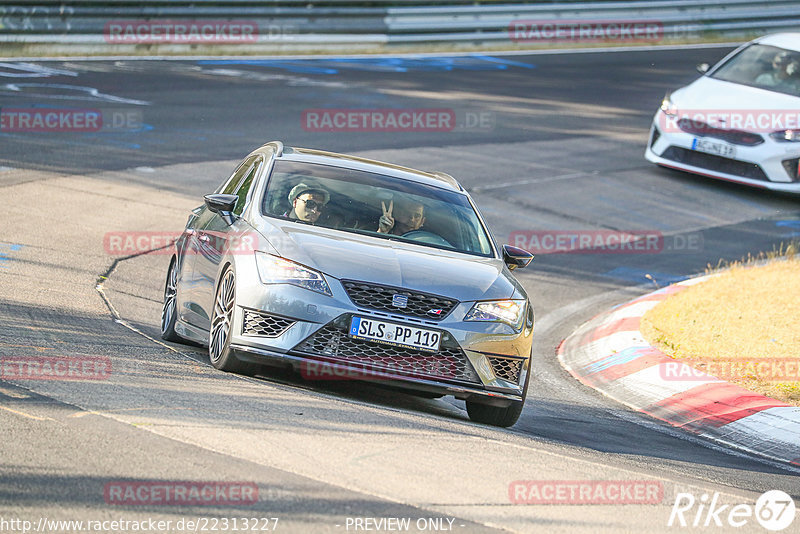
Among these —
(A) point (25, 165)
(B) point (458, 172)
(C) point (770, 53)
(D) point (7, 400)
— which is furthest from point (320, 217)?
(C) point (770, 53)

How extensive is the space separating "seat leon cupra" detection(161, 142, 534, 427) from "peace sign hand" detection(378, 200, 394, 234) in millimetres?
11

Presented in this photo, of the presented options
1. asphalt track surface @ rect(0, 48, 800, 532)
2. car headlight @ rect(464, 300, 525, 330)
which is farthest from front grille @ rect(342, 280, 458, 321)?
asphalt track surface @ rect(0, 48, 800, 532)

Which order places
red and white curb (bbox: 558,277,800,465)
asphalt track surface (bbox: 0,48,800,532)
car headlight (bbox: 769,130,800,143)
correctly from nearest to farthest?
1. asphalt track surface (bbox: 0,48,800,532)
2. red and white curb (bbox: 558,277,800,465)
3. car headlight (bbox: 769,130,800,143)

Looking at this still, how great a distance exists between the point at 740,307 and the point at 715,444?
142 inches

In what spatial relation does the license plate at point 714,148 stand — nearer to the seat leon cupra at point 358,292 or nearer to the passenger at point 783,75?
the passenger at point 783,75

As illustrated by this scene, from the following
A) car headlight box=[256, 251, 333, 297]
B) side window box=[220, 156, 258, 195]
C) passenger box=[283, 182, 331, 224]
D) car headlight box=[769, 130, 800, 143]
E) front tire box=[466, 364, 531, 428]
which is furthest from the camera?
car headlight box=[769, 130, 800, 143]

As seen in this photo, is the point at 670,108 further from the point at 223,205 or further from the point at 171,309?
the point at 223,205

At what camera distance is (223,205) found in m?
8.11

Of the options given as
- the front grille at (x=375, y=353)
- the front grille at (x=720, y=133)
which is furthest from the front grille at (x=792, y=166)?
the front grille at (x=375, y=353)

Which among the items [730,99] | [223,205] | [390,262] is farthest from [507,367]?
[730,99]

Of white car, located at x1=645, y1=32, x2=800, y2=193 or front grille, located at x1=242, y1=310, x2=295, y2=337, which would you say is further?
white car, located at x1=645, y1=32, x2=800, y2=193

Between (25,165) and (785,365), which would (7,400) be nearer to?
(785,365)

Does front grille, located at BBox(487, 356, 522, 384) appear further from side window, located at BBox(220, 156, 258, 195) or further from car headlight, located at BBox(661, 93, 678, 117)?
car headlight, located at BBox(661, 93, 678, 117)

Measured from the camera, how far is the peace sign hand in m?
8.08
